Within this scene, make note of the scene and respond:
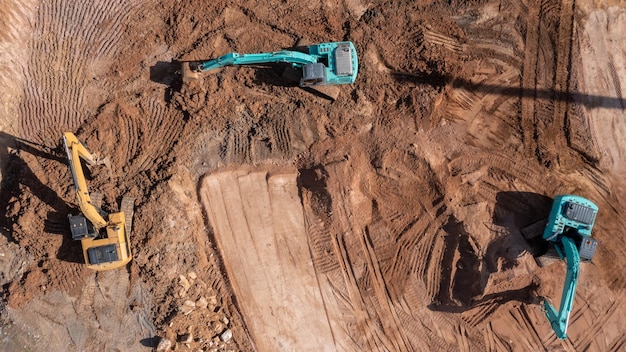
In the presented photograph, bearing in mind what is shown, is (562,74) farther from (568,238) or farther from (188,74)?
(188,74)

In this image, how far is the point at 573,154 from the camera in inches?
586

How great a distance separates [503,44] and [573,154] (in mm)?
4547

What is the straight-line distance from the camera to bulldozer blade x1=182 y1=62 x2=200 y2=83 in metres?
13.7

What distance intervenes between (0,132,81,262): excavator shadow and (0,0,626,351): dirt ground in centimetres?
6

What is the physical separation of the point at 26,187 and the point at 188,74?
20.0 feet

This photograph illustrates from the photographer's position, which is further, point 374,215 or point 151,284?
point 374,215

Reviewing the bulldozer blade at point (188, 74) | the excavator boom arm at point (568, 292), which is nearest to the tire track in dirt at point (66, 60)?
the bulldozer blade at point (188, 74)

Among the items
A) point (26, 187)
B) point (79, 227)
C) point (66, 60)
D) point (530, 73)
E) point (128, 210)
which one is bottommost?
point (79, 227)

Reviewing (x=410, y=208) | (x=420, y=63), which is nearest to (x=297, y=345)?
(x=410, y=208)

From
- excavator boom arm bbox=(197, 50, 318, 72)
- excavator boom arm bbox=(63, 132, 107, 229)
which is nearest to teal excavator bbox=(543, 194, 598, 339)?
excavator boom arm bbox=(197, 50, 318, 72)

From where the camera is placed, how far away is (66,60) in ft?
46.0

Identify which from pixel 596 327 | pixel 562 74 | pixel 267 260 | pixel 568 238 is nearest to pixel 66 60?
pixel 267 260

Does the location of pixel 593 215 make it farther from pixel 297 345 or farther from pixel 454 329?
pixel 297 345

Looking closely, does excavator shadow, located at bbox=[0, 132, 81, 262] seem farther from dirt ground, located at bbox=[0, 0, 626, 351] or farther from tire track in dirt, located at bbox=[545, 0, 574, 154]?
tire track in dirt, located at bbox=[545, 0, 574, 154]
